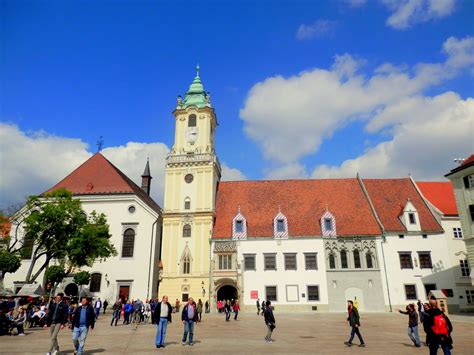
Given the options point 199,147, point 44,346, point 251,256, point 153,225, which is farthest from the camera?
point 199,147

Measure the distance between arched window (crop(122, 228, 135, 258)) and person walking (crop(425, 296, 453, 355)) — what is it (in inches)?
1381

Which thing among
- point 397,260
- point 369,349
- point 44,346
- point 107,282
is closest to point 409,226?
point 397,260

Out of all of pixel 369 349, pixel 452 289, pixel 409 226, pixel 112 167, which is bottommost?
pixel 369 349

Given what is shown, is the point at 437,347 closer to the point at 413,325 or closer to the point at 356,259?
the point at 413,325

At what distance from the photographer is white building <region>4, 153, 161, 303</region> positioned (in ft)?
127

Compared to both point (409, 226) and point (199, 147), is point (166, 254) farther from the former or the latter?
point (409, 226)

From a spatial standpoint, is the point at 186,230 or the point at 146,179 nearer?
the point at 186,230

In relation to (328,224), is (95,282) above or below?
below

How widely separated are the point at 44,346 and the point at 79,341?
3343 mm

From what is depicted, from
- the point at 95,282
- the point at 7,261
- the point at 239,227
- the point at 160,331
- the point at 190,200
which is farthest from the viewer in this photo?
the point at 190,200

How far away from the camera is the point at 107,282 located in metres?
38.6

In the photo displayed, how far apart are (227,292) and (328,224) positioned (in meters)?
13.3

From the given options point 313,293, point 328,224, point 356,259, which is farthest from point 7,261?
point 356,259

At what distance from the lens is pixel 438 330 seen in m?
8.88
